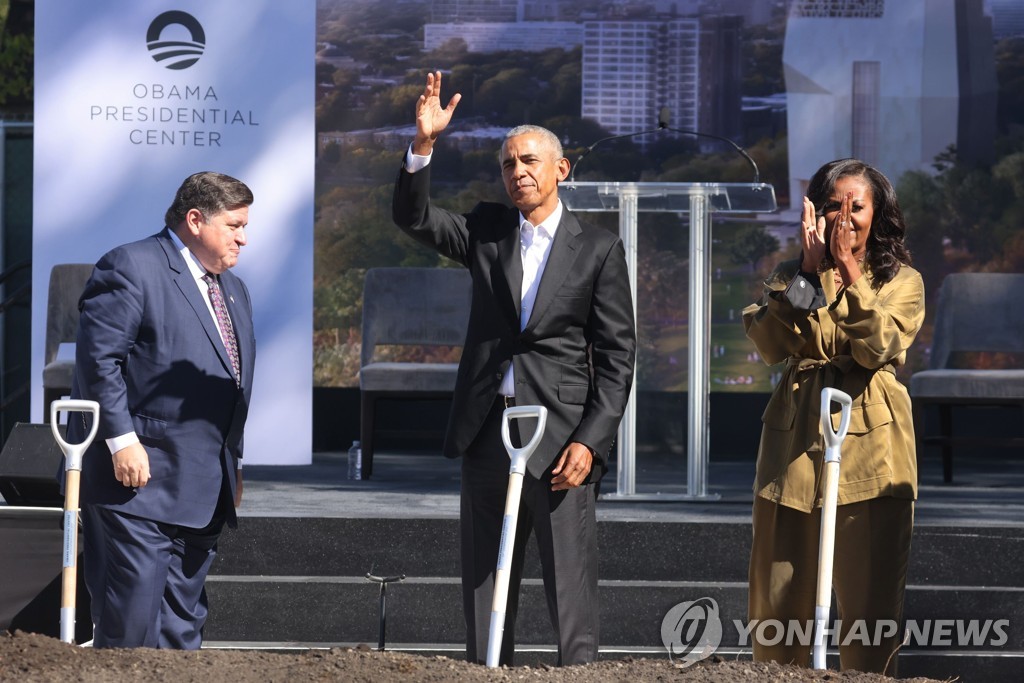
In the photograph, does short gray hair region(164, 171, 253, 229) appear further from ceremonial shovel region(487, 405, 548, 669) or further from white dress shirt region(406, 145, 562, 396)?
ceremonial shovel region(487, 405, 548, 669)

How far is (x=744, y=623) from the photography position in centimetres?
433

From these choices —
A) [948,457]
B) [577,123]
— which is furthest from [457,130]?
[948,457]

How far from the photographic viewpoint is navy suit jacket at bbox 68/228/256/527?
327cm

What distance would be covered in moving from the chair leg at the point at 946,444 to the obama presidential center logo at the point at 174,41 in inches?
141

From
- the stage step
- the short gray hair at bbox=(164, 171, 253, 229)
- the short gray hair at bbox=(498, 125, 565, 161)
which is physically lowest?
the stage step

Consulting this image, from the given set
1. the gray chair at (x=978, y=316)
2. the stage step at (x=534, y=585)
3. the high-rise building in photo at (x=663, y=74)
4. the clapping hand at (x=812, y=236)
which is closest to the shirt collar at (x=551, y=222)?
the clapping hand at (x=812, y=236)

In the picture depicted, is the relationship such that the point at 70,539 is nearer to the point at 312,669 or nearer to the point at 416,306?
the point at 312,669

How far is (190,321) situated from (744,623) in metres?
2.02

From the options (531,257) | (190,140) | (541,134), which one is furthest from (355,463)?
(541,134)

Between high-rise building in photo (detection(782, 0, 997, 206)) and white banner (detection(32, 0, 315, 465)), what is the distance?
Result: 8.99 ft

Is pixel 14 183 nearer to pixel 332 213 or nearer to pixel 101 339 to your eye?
pixel 332 213

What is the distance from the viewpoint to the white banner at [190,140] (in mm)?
5969

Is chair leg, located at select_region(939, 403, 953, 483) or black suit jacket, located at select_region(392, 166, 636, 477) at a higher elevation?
black suit jacket, located at select_region(392, 166, 636, 477)

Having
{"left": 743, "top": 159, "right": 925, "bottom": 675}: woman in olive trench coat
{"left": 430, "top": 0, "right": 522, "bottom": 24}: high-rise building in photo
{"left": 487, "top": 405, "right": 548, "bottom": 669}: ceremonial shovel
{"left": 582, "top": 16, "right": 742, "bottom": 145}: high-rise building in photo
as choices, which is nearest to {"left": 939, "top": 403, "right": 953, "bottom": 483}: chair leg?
{"left": 582, "top": 16, "right": 742, "bottom": 145}: high-rise building in photo
